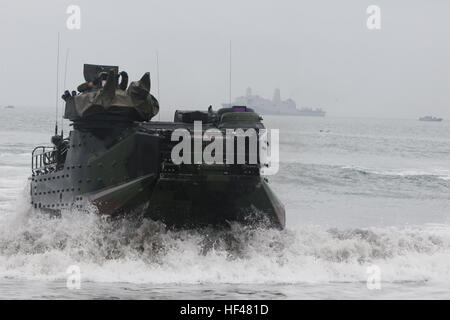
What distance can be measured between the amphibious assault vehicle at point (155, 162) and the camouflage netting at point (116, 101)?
0.02 metres

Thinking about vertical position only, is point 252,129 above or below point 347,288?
above

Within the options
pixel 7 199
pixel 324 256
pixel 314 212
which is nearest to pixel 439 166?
pixel 314 212

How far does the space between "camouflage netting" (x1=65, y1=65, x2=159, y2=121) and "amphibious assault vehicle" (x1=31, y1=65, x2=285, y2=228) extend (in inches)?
0.6

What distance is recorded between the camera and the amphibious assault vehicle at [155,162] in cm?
1470

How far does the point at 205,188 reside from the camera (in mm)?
14703

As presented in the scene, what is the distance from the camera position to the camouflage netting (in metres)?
15.6

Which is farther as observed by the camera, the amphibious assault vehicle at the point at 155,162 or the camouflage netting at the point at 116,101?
the camouflage netting at the point at 116,101
